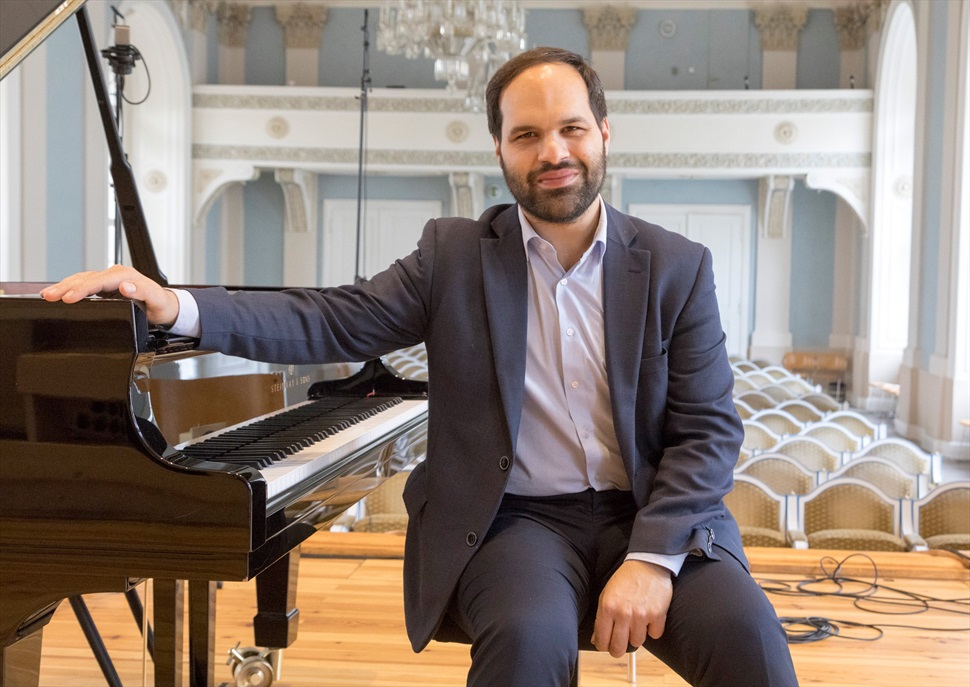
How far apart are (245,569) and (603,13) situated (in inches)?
609

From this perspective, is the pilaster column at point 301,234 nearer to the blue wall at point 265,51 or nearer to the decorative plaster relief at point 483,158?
the decorative plaster relief at point 483,158

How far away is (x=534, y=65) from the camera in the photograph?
1852mm

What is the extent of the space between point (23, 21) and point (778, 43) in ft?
49.7

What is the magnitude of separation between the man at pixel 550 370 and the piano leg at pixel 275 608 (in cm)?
85

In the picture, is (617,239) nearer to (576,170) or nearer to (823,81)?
(576,170)

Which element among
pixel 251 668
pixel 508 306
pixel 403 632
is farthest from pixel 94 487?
pixel 403 632

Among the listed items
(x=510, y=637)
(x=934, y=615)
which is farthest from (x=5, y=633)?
(x=934, y=615)

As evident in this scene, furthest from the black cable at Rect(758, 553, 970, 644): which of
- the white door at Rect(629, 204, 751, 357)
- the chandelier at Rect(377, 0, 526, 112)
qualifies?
the white door at Rect(629, 204, 751, 357)

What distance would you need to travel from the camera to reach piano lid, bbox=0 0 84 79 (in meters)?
1.93

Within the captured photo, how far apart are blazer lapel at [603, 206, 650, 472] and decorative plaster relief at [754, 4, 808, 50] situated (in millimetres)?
14851

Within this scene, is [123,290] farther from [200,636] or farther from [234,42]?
[234,42]

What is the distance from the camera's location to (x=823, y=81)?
1558 cm

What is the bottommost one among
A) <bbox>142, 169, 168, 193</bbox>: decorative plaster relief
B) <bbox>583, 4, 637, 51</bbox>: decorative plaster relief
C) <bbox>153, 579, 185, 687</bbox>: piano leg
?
<bbox>153, 579, 185, 687</bbox>: piano leg

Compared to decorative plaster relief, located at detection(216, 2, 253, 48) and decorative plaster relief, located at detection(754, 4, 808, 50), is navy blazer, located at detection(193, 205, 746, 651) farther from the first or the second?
decorative plaster relief, located at detection(216, 2, 253, 48)
